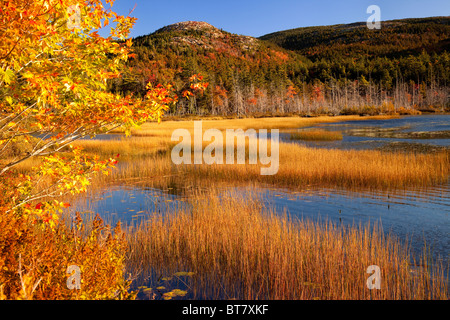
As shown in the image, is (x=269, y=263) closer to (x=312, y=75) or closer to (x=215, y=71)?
(x=215, y=71)

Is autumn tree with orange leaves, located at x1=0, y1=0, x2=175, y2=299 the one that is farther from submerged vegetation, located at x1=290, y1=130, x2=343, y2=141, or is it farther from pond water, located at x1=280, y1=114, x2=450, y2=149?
submerged vegetation, located at x1=290, y1=130, x2=343, y2=141

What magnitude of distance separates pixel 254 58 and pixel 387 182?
178m

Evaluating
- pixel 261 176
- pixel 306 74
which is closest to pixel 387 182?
pixel 261 176

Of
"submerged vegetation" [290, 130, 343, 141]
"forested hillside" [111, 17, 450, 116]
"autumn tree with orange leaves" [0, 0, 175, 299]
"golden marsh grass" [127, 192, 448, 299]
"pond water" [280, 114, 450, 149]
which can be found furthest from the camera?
"forested hillside" [111, 17, 450, 116]

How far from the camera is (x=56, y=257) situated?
4574mm

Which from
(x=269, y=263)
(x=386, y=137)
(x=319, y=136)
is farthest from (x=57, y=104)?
(x=319, y=136)

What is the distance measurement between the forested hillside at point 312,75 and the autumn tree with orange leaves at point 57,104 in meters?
48.7

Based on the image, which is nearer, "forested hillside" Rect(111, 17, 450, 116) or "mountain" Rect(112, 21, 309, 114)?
"forested hillside" Rect(111, 17, 450, 116)

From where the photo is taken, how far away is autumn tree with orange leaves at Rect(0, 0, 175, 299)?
406 centimetres

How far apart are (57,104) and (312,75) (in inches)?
5650

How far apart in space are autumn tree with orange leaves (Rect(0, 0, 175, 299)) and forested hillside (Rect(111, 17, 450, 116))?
4869 centimetres

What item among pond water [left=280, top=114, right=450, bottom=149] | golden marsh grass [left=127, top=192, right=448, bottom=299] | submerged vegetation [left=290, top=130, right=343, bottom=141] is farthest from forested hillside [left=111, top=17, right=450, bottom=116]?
golden marsh grass [left=127, top=192, right=448, bottom=299]

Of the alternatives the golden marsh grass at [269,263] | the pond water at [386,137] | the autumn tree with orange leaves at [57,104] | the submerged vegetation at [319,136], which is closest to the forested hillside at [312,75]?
the submerged vegetation at [319,136]
